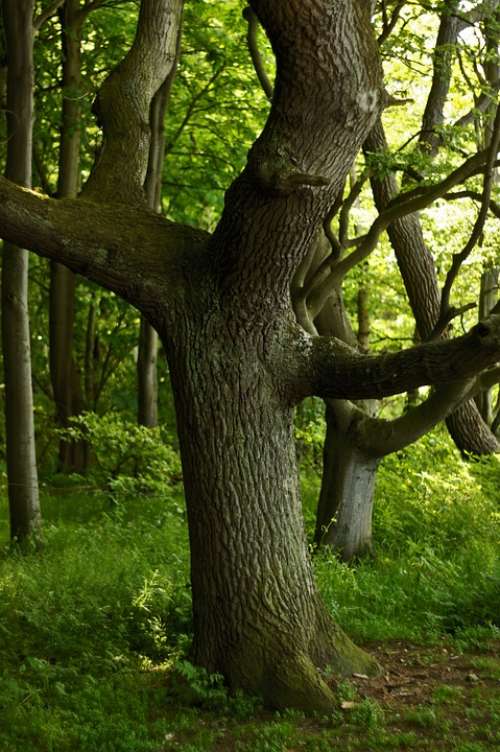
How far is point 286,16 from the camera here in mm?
5422

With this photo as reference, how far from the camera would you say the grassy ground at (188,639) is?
5.90 meters

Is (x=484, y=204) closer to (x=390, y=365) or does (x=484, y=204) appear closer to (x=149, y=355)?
(x=390, y=365)

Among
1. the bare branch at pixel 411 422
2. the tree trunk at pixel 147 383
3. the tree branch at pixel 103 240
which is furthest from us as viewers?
the tree trunk at pixel 147 383

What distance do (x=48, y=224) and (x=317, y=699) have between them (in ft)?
11.5

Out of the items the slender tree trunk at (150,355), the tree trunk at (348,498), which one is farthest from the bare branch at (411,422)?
the slender tree trunk at (150,355)

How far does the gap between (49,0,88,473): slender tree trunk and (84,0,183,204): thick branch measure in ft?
18.5

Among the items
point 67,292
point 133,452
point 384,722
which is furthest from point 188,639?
point 67,292

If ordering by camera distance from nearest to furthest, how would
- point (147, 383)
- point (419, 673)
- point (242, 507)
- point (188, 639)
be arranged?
point (242, 507) < point (419, 673) < point (188, 639) < point (147, 383)

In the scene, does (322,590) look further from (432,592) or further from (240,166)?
(240,166)

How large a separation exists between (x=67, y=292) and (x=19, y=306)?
5319 mm

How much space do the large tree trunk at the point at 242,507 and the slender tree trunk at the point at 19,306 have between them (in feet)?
16.3

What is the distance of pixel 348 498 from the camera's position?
1020cm

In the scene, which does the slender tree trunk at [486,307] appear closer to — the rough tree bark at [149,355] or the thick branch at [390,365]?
the rough tree bark at [149,355]

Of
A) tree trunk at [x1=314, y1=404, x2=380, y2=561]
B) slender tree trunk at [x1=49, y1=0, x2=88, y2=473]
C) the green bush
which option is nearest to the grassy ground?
tree trunk at [x1=314, y1=404, x2=380, y2=561]
